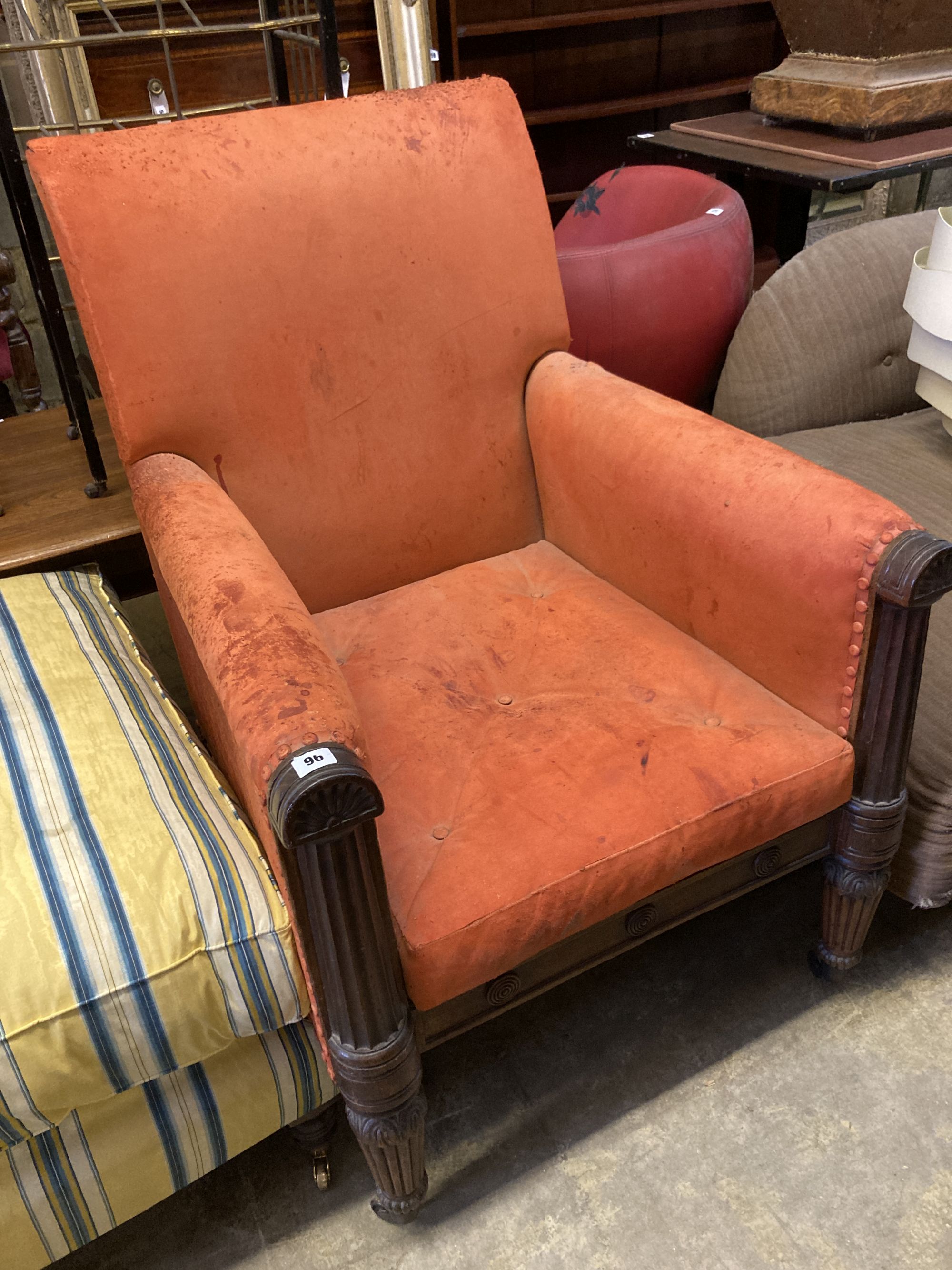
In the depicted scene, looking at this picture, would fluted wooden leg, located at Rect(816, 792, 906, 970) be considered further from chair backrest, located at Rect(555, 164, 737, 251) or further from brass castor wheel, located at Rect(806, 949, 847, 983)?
chair backrest, located at Rect(555, 164, 737, 251)

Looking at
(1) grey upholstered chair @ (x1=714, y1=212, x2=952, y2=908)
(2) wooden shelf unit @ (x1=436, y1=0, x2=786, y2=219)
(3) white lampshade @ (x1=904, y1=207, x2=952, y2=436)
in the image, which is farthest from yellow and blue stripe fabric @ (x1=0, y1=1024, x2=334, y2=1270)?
(2) wooden shelf unit @ (x1=436, y1=0, x2=786, y2=219)

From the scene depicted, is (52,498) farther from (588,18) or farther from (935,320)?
(588,18)

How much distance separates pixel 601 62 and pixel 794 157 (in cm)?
170

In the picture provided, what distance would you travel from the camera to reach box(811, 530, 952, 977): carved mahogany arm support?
0.93 meters

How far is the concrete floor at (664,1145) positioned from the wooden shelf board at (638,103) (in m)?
2.95

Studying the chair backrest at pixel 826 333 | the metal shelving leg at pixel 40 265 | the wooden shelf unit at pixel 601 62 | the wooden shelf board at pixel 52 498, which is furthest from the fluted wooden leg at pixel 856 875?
the wooden shelf unit at pixel 601 62

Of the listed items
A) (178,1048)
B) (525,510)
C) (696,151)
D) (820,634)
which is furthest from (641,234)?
(178,1048)

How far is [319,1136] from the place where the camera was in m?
1.08

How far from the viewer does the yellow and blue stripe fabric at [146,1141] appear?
0.91 meters

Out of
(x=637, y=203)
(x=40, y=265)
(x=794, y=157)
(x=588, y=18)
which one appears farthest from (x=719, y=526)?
(x=588, y=18)

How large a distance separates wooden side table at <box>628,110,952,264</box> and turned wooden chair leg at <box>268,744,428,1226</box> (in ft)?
5.53

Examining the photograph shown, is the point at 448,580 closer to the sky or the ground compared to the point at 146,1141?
closer to the sky

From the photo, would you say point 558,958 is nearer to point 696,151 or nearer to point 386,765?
point 386,765

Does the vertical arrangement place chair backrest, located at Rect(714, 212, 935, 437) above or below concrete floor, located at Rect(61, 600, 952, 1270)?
above
